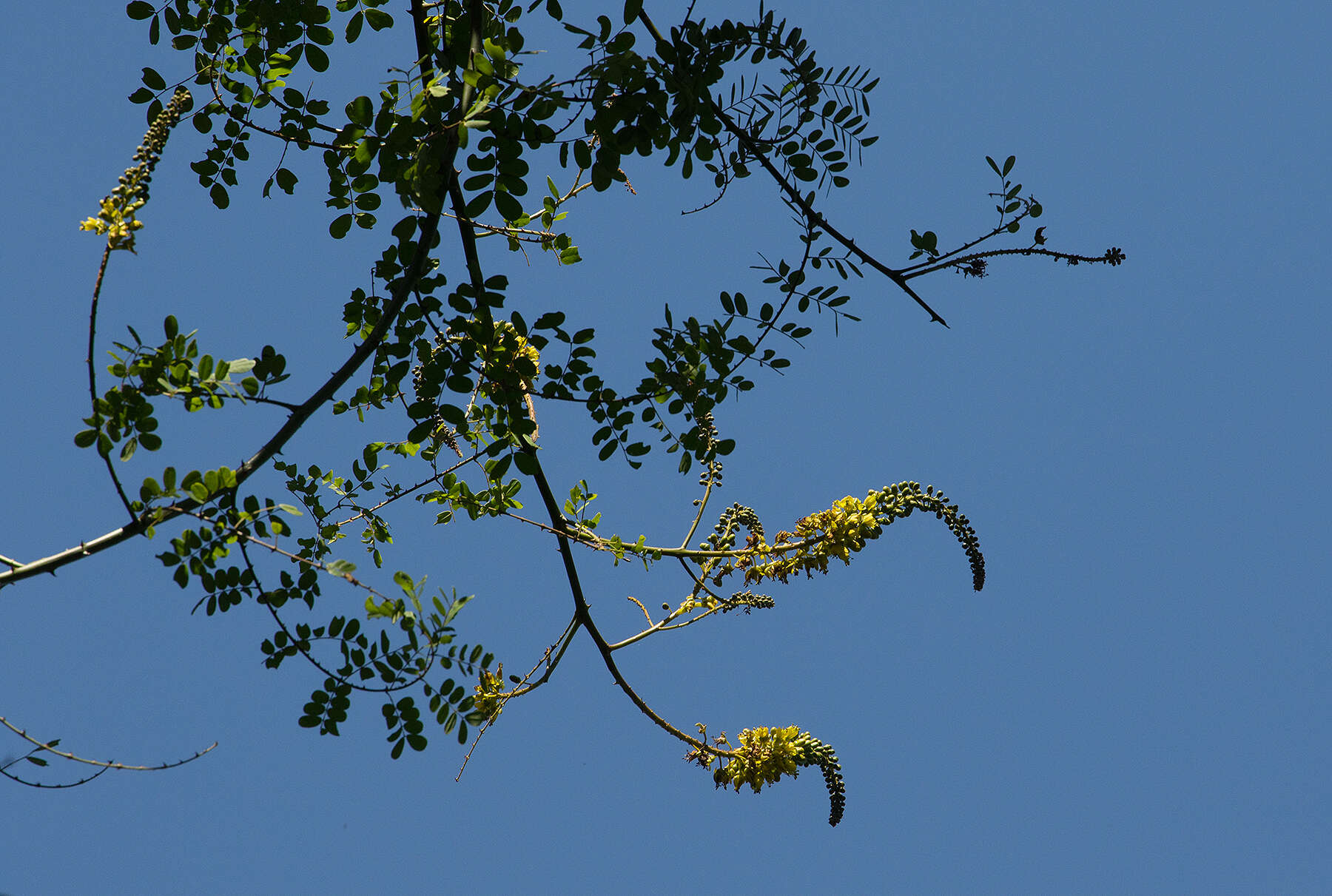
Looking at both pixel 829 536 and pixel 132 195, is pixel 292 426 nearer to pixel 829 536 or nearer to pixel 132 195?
pixel 132 195

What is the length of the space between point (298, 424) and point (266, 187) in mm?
1302

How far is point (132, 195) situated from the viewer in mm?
1970

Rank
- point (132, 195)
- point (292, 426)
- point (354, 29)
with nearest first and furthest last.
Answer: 1. point (132, 195)
2. point (292, 426)
3. point (354, 29)

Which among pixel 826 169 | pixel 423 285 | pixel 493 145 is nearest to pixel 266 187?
pixel 423 285

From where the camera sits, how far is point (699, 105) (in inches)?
101

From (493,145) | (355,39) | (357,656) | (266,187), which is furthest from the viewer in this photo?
(266,187)

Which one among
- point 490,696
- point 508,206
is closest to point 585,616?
point 490,696

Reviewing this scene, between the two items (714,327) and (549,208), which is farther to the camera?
(549,208)

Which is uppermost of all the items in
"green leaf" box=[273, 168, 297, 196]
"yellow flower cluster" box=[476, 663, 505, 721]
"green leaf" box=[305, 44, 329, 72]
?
"green leaf" box=[305, 44, 329, 72]

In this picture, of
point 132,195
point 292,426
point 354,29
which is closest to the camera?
point 132,195

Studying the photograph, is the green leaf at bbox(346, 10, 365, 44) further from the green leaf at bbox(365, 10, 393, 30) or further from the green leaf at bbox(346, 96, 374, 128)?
the green leaf at bbox(346, 96, 374, 128)

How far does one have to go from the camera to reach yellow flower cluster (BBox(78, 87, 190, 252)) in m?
1.94

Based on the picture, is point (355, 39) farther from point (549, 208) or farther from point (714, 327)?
point (714, 327)

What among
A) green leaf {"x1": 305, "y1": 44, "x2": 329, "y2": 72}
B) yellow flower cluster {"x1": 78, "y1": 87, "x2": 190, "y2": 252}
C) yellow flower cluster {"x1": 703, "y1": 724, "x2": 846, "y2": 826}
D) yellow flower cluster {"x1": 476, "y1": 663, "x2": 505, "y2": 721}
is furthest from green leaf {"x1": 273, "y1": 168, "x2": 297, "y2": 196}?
yellow flower cluster {"x1": 703, "y1": 724, "x2": 846, "y2": 826}
